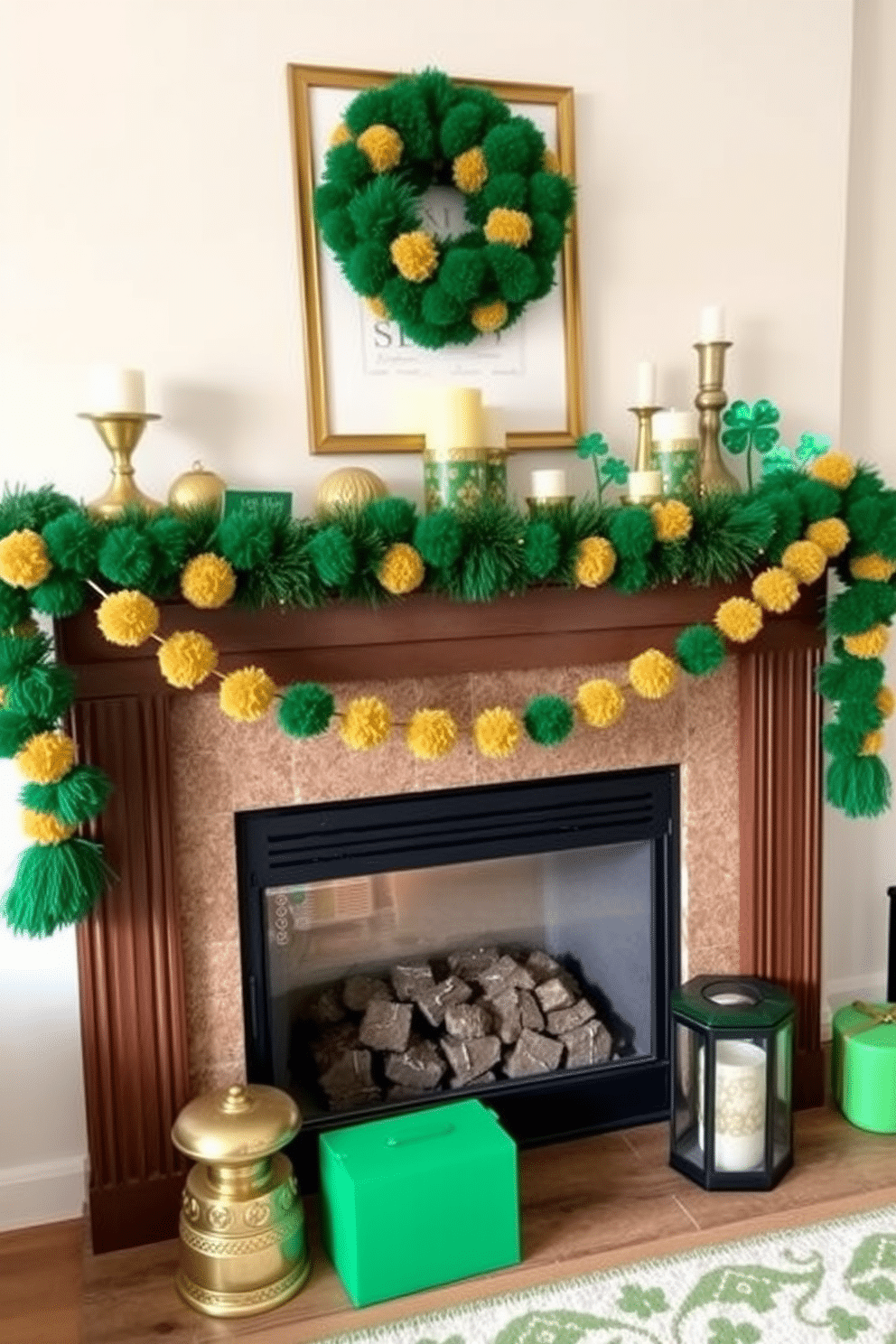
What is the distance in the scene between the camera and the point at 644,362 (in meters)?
2.07

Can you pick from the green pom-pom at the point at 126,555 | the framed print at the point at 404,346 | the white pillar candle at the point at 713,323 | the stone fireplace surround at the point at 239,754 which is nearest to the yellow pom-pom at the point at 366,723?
the stone fireplace surround at the point at 239,754

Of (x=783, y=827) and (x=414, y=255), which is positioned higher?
(x=414, y=255)

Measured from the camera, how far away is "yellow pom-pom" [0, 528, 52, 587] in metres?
1.58

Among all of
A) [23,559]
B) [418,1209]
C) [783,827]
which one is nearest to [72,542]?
[23,559]

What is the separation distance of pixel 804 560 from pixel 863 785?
44 cm

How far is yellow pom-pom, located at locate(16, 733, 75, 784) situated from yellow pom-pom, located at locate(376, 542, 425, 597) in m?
0.52

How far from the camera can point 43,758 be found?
63.6 inches

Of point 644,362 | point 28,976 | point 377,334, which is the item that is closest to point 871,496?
point 644,362

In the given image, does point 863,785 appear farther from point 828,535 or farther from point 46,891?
point 46,891

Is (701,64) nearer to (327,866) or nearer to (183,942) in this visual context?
(327,866)

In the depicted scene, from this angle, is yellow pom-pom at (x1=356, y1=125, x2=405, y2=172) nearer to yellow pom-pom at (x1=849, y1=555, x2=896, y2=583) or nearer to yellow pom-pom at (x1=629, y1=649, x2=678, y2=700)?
yellow pom-pom at (x1=629, y1=649, x2=678, y2=700)

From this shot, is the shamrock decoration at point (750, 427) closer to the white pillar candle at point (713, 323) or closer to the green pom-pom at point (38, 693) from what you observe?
the white pillar candle at point (713, 323)

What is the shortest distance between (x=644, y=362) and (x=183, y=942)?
1291mm

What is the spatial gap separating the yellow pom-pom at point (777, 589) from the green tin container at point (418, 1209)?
0.98 meters
